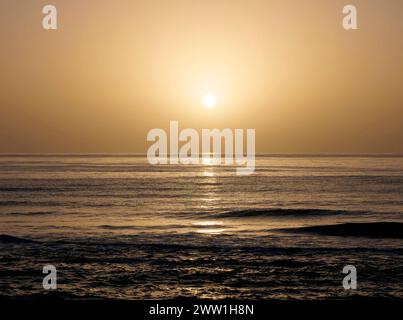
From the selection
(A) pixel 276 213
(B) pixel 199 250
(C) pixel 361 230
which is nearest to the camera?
(B) pixel 199 250

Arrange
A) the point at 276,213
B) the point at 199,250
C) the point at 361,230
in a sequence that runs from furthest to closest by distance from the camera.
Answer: the point at 276,213, the point at 361,230, the point at 199,250

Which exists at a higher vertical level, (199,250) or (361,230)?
(199,250)

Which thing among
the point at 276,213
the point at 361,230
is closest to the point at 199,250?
the point at 361,230

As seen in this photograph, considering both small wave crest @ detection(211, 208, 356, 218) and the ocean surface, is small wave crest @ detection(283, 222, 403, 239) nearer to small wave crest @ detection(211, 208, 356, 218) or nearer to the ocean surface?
the ocean surface

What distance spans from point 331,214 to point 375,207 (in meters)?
6.37

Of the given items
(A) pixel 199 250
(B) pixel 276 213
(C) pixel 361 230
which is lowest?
(B) pixel 276 213

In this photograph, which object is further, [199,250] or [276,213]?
[276,213]

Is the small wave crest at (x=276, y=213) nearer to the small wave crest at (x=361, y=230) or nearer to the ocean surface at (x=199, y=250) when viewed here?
the ocean surface at (x=199, y=250)

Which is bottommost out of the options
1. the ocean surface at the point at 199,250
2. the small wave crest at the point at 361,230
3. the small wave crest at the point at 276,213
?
the small wave crest at the point at 276,213

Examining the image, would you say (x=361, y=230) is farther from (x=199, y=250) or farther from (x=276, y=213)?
(x=199, y=250)

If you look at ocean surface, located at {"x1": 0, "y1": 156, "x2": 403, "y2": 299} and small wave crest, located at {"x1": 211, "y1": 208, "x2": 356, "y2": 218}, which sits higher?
ocean surface, located at {"x1": 0, "y1": 156, "x2": 403, "y2": 299}

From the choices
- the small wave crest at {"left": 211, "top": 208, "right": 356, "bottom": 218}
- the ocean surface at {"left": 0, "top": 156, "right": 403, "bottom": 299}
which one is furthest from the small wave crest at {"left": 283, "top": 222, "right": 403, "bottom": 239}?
the small wave crest at {"left": 211, "top": 208, "right": 356, "bottom": 218}

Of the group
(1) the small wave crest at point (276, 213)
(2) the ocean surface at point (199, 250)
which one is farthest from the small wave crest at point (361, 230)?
(1) the small wave crest at point (276, 213)
